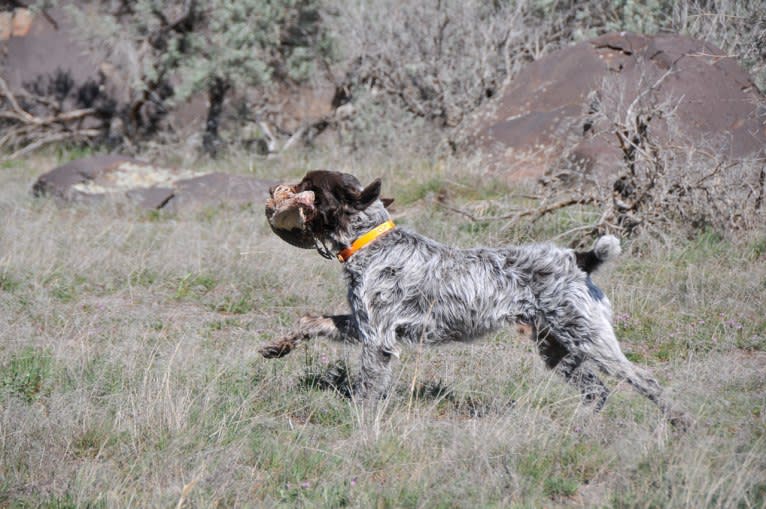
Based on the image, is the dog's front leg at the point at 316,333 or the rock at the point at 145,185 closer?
the dog's front leg at the point at 316,333

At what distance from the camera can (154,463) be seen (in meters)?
4.06

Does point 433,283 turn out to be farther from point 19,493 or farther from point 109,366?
point 19,493

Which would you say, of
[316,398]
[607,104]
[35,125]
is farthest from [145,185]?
[316,398]

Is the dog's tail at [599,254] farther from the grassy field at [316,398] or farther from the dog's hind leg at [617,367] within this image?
the grassy field at [316,398]

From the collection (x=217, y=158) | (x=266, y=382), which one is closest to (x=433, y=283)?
(x=266, y=382)

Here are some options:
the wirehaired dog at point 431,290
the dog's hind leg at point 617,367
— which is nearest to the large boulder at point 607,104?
the wirehaired dog at point 431,290

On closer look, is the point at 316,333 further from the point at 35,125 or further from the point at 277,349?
the point at 35,125

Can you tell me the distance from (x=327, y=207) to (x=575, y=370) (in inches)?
70.7

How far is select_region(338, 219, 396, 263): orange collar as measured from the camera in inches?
206

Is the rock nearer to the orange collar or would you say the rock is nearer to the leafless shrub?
the leafless shrub

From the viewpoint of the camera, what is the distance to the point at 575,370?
512 centimetres

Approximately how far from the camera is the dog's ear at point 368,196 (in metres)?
5.08

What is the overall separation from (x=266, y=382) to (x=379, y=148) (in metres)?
8.04

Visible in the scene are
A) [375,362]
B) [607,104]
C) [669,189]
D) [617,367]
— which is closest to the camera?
[617,367]
